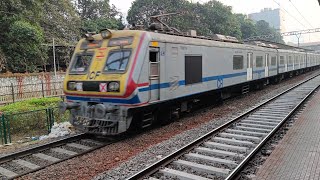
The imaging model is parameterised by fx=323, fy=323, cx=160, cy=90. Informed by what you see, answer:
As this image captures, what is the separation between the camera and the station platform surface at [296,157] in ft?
19.5

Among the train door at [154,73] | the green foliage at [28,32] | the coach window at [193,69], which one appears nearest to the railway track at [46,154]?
the train door at [154,73]

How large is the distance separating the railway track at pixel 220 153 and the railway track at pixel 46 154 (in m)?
2.39

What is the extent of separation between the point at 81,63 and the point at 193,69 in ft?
13.1

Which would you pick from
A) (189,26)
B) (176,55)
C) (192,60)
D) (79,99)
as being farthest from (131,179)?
(189,26)

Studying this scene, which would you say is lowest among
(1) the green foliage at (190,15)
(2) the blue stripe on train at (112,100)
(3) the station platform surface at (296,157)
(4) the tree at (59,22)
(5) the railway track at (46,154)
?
(5) the railway track at (46,154)

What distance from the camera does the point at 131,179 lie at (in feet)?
19.5

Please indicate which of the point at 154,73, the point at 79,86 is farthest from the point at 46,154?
the point at 154,73

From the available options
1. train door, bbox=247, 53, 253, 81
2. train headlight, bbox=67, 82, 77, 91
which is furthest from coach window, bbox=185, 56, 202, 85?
train door, bbox=247, 53, 253, 81

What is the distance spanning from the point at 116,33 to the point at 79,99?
2.28 meters

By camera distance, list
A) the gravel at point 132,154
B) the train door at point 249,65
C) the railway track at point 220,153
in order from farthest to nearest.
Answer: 1. the train door at point 249,65
2. the gravel at point 132,154
3. the railway track at point 220,153

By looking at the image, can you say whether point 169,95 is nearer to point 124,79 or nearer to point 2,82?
point 124,79

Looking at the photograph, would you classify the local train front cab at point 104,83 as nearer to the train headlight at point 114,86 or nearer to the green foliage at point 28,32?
the train headlight at point 114,86

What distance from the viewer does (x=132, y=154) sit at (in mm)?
7984

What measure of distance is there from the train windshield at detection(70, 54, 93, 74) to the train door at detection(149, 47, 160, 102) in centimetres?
187
